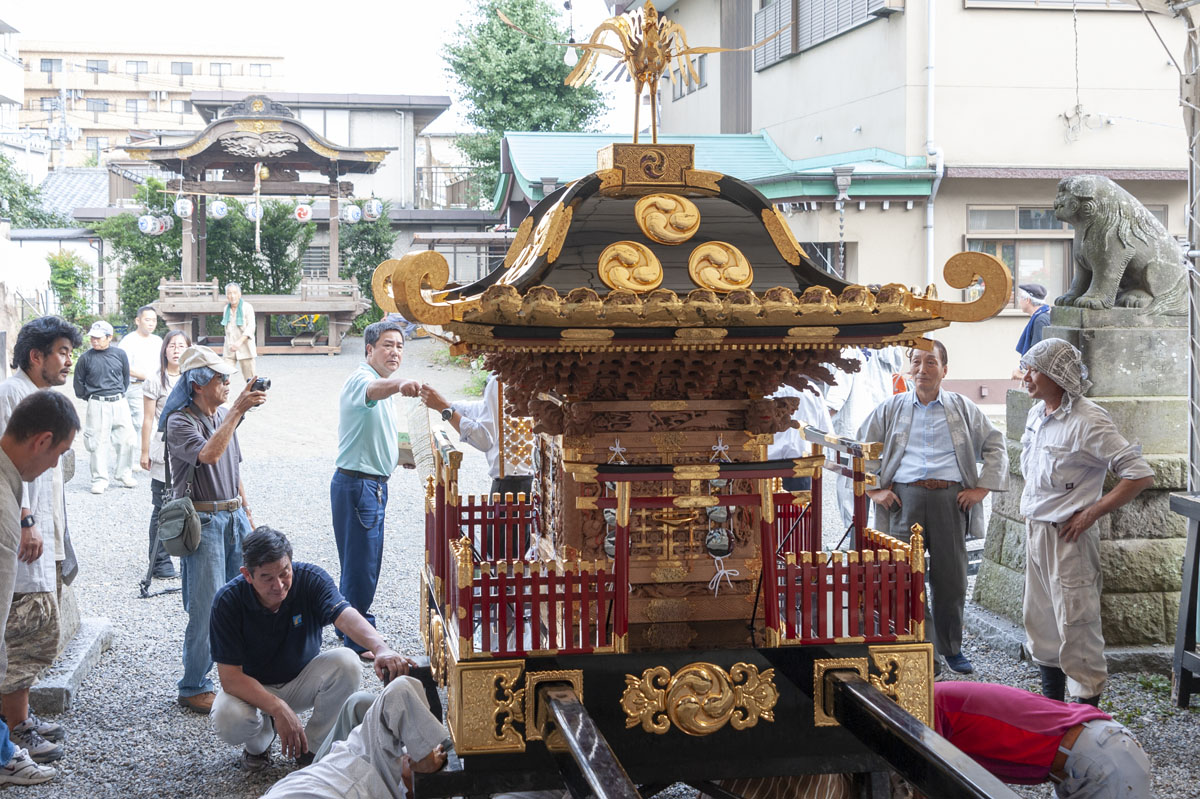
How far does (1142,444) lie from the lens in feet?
21.8

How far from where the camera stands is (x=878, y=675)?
4168mm

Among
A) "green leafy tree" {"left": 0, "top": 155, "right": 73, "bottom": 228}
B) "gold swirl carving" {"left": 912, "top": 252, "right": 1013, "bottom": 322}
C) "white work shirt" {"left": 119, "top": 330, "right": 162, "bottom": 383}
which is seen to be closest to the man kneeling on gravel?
"gold swirl carving" {"left": 912, "top": 252, "right": 1013, "bottom": 322}

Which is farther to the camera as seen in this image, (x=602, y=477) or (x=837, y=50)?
(x=837, y=50)

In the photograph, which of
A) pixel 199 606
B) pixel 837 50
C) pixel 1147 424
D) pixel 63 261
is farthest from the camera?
pixel 63 261

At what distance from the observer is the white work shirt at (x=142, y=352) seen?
1268 centimetres

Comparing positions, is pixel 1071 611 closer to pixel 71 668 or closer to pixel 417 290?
pixel 417 290

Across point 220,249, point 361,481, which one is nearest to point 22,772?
point 361,481

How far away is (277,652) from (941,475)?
3808mm

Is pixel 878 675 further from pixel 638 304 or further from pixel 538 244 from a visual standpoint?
pixel 538 244

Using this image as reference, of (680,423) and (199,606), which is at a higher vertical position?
(680,423)

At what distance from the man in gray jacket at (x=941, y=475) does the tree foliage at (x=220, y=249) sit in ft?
77.1

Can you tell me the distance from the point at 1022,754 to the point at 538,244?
8.51 feet

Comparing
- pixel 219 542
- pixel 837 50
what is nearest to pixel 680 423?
pixel 219 542

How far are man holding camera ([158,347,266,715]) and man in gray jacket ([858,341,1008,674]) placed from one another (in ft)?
12.3
